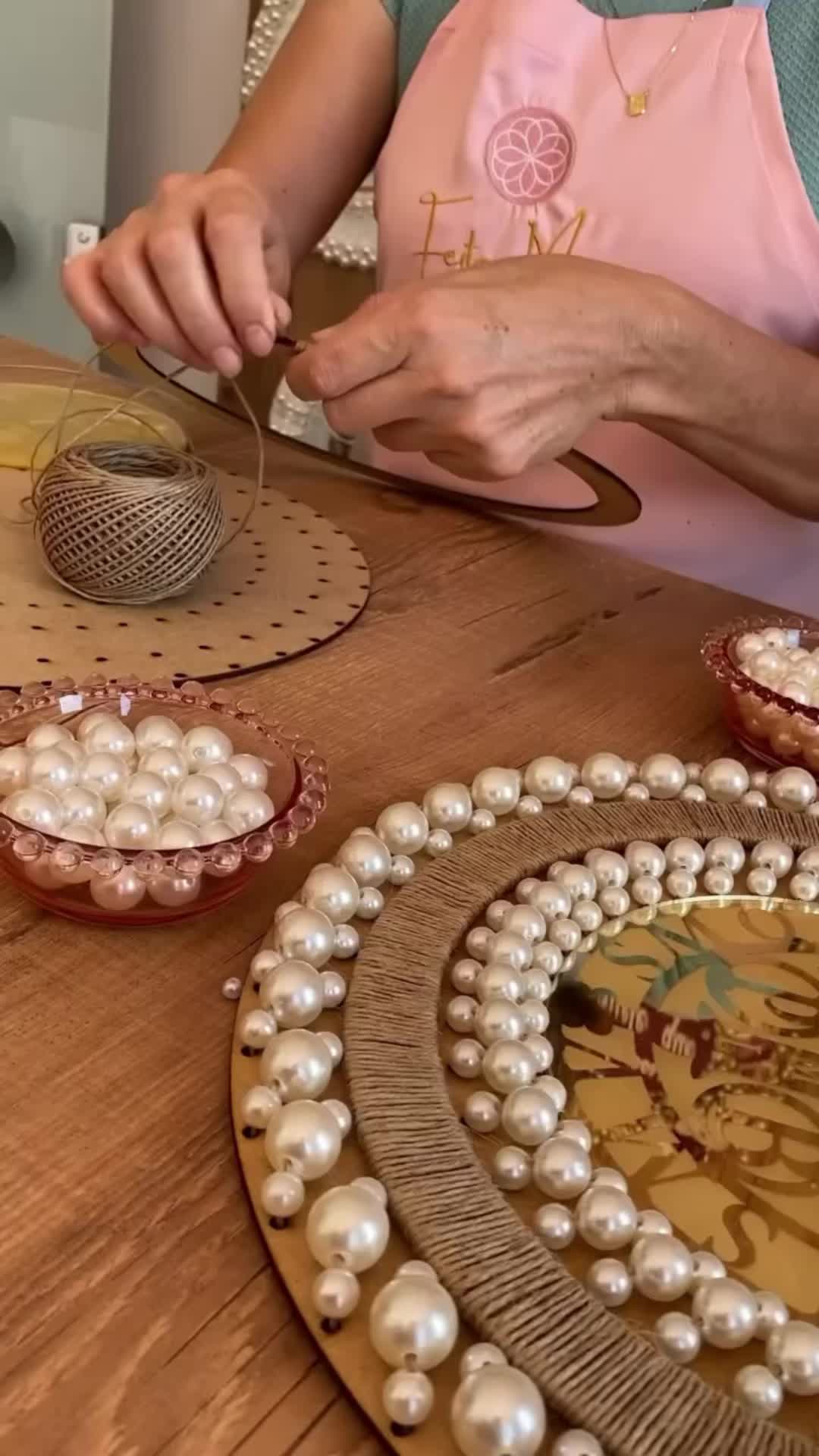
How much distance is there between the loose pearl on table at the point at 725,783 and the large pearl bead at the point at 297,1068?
204mm

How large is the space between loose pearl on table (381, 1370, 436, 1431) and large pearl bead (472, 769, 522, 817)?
22 centimetres

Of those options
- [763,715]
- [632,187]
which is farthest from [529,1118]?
[632,187]

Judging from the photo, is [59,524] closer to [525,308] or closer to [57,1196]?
[525,308]

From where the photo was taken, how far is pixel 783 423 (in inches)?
25.0

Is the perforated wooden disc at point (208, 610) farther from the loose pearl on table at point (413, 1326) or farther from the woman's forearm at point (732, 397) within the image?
the loose pearl on table at point (413, 1326)

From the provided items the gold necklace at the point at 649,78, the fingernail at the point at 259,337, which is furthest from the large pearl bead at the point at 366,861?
the gold necklace at the point at 649,78

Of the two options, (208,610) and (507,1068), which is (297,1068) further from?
(208,610)

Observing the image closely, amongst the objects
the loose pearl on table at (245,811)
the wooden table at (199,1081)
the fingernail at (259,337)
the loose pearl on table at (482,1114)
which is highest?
the fingernail at (259,337)

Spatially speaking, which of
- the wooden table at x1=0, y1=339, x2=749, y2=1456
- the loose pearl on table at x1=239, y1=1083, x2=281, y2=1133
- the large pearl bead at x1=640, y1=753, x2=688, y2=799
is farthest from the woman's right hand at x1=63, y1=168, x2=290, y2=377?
the loose pearl on table at x1=239, y1=1083, x2=281, y2=1133

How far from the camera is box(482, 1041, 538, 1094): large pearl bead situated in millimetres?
309

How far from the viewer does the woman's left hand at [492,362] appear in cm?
49

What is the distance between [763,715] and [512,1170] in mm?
244

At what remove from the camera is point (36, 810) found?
1.17 feet

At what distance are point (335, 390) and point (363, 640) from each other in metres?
0.11
